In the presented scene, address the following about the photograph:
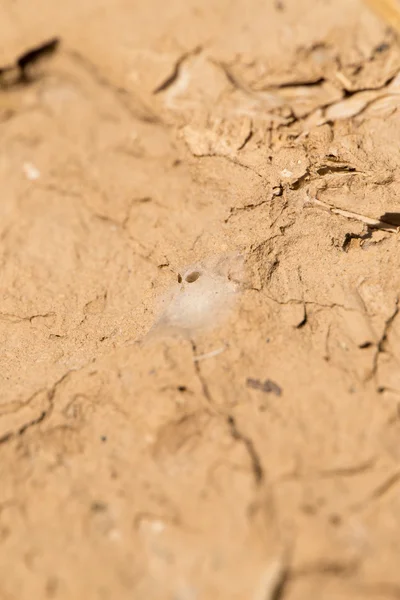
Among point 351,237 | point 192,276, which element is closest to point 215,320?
point 192,276

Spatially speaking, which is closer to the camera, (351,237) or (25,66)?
(25,66)

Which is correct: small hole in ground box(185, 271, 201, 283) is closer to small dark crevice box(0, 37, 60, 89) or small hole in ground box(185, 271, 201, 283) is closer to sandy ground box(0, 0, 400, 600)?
sandy ground box(0, 0, 400, 600)

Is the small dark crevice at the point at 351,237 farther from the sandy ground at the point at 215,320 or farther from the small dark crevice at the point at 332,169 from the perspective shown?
the small dark crevice at the point at 332,169

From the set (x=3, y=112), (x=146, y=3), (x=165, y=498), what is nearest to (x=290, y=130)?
(x=146, y=3)

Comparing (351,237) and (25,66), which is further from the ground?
(25,66)

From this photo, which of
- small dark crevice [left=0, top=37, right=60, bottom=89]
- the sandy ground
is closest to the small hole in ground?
the sandy ground

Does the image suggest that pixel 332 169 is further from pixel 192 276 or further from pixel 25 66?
pixel 25 66

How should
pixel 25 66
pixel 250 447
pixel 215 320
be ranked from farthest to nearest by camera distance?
pixel 215 320
pixel 250 447
pixel 25 66

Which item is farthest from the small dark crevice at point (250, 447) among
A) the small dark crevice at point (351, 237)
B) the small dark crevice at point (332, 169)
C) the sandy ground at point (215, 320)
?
the small dark crevice at point (332, 169)

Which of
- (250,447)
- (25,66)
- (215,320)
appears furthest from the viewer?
(215,320)
